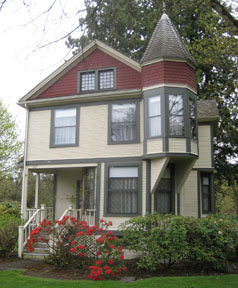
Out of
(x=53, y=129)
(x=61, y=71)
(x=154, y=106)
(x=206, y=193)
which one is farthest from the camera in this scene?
(x=206, y=193)

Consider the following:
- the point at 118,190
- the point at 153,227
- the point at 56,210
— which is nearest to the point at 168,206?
Result: the point at 118,190

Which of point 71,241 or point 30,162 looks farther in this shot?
point 30,162

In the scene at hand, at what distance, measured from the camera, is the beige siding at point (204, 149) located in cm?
1478

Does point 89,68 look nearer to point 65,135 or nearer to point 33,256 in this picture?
point 65,135

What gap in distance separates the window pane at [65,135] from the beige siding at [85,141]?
0.30 meters

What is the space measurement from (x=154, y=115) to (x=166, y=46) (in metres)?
2.60

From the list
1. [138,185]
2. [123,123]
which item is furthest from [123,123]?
[138,185]

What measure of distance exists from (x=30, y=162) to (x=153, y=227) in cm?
649

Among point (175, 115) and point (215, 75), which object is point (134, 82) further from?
point (215, 75)

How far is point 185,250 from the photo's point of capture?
29.3 feet

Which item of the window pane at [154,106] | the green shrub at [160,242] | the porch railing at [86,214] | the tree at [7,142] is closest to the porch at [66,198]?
the porch railing at [86,214]

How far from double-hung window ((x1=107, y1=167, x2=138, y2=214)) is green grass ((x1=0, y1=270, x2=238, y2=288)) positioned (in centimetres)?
408

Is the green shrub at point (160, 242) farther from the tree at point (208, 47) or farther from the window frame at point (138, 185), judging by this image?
the tree at point (208, 47)

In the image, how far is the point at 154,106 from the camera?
1208cm
